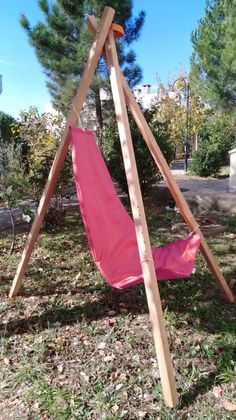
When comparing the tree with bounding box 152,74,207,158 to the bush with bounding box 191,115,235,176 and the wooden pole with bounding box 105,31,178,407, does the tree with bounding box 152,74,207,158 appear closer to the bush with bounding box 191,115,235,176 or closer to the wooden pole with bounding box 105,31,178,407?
the bush with bounding box 191,115,235,176

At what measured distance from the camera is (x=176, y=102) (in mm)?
19094

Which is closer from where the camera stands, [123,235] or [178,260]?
[178,260]

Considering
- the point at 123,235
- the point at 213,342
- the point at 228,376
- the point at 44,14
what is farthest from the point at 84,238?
the point at 44,14

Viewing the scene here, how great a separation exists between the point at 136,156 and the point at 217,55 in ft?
24.5

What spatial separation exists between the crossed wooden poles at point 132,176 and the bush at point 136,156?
11.9 ft

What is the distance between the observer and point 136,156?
6137mm

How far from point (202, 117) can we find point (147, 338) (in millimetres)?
17022

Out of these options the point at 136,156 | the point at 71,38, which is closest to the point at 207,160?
the point at 71,38

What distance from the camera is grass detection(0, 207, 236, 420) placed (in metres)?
1.78

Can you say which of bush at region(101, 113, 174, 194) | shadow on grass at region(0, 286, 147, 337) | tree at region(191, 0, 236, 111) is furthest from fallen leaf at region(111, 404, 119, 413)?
tree at region(191, 0, 236, 111)

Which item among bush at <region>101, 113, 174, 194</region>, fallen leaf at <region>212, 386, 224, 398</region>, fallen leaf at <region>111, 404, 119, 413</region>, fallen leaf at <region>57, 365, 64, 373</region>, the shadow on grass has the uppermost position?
bush at <region>101, 113, 174, 194</region>

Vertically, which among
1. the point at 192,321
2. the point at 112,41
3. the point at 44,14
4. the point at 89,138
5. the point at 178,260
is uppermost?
the point at 44,14

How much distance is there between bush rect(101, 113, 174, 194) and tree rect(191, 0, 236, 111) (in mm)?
6256

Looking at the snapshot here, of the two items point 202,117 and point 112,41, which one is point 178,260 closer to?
point 112,41
